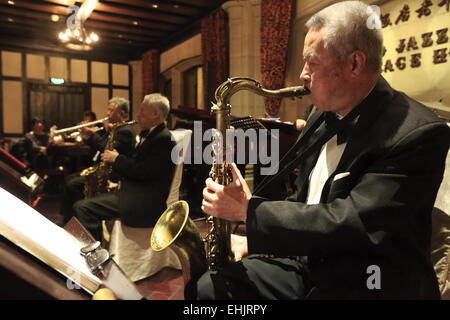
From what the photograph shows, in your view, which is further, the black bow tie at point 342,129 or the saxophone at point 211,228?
the saxophone at point 211,228

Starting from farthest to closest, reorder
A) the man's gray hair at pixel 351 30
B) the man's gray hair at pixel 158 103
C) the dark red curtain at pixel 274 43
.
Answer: the dark red curtain at pixel 274 43 → the man's gray hair at pixel 158 103 → the man's gray hair at pixel 351 30

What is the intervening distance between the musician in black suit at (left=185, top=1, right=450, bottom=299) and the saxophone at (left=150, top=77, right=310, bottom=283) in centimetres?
18

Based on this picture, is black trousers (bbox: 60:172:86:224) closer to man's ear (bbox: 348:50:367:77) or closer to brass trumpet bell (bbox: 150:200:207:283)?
brass trumpet bell (bbox: 150:200:207:283)

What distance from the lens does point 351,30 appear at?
1.12 metres

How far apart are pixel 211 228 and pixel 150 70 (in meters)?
11.2

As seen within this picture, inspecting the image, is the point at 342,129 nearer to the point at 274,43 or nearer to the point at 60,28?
the point at 274,43

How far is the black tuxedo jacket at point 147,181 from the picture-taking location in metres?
3.13

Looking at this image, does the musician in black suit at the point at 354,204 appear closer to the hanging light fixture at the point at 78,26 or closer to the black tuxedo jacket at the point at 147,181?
the black tuxedo jacket at the point at 147,181

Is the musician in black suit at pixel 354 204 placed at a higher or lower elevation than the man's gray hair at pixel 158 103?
lower

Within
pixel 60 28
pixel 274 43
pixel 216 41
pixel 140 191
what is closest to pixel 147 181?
pixel 140 191

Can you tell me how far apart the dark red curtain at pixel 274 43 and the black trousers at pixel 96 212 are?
3.73 meters

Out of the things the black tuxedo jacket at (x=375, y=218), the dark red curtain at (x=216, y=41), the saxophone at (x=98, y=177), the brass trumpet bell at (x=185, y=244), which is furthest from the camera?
the dark red curtain at (x=216, y=41)

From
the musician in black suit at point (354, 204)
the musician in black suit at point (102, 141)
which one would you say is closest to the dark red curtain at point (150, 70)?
the musician in black suit at point (102, 141)
